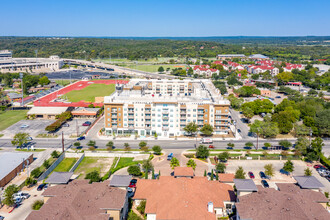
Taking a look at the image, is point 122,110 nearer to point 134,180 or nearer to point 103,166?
point 103,166

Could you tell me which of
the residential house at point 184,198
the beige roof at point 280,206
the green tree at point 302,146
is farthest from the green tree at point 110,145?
the green tree at point 302,146

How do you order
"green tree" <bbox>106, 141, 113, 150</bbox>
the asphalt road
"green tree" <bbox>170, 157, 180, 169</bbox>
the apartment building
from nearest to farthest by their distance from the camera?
1. "green tree" <bbox>170, 157, 180, 169</bbox>
2. "green tree" <bbox>106, 141, 113, 150</bbox>
3. the asphalt road
4. the apartment building

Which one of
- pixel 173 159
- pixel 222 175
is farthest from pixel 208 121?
pixel 222 175

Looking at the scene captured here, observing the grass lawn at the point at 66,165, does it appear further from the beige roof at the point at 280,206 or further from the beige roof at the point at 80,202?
the beige roof at the point at 280,206

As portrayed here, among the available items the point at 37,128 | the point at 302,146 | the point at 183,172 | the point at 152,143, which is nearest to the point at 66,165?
the point at 152,143

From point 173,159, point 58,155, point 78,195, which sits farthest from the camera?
point 58,155

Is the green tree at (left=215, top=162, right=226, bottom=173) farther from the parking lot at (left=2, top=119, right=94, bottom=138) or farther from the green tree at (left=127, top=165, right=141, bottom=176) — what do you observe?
the parking lot at (left=2, top=119, right=94, bottom=138)

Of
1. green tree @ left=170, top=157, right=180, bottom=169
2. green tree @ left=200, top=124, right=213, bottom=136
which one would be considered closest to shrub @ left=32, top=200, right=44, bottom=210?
green tree @ left=170, top=157, right=180, bottom=169
